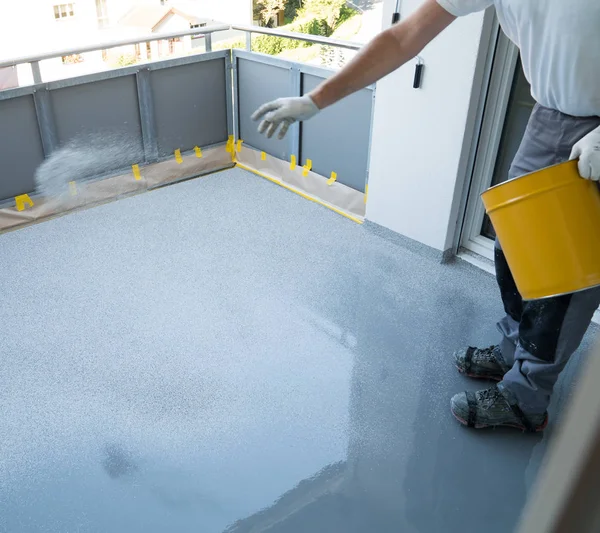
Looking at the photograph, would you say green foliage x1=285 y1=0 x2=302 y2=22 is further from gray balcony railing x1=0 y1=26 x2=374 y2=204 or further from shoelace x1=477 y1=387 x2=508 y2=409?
shoelace x1=477 y1=387 x2=508 y2=409

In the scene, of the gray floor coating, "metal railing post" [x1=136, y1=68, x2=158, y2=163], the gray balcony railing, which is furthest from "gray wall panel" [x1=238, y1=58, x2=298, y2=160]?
the gray floor coating

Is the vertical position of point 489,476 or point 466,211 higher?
point 466,211

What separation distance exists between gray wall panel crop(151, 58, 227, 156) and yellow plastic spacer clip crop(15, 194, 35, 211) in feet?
2.83

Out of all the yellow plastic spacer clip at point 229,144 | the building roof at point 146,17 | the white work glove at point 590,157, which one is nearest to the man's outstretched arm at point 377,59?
the white work glove at point 590,157

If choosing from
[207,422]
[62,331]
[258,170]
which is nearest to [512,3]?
[207,422]

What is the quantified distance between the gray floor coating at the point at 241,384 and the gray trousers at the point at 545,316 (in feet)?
0.69

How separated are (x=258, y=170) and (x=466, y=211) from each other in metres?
1.61

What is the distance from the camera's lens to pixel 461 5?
69.3 inches

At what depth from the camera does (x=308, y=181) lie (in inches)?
151

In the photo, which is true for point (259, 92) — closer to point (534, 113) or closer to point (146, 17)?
point (534, 113)

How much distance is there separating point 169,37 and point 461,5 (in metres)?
2.53

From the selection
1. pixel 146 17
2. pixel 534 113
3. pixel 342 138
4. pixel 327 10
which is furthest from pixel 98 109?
pixel 146 17

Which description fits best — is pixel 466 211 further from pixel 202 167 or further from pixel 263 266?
pixel 202 167

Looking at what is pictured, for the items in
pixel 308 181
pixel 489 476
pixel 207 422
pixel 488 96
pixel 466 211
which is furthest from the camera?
pixel 308 181
